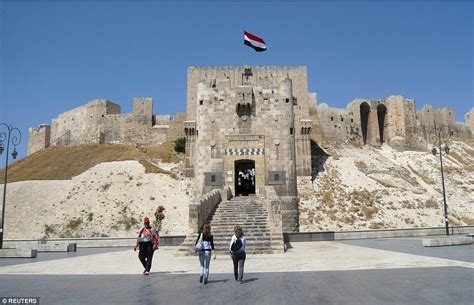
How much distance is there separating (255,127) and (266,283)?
19076 mm

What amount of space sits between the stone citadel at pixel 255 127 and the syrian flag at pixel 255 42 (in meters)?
3.28

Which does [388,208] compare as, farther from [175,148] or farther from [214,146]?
[175,148]

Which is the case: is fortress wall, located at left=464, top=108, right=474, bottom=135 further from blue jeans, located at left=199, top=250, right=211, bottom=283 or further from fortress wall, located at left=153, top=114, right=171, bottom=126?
blue jeans, located at left=199, top=250, right=211, bottom=283

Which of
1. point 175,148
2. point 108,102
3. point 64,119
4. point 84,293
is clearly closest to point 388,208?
point 175,148

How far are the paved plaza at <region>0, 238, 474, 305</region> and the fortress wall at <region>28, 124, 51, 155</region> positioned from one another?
195 ft

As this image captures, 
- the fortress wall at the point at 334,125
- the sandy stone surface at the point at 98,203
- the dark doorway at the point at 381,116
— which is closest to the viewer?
the sandy stone surface at the point at 98,203

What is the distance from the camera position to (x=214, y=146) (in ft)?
87.6

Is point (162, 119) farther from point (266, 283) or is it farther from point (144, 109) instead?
point (266, 283)

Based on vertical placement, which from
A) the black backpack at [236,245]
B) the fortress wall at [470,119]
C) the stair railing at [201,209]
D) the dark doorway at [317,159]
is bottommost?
the black backpack at [236,245]

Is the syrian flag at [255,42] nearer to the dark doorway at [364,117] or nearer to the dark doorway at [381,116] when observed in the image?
the dark doorway at [364,117]

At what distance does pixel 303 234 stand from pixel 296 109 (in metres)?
27.1

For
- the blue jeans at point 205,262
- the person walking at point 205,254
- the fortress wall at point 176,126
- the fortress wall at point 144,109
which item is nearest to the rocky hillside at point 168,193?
the fortress wall at point 176,126

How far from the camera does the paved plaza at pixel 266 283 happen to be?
6902mm

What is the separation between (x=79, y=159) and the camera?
48.0 m
